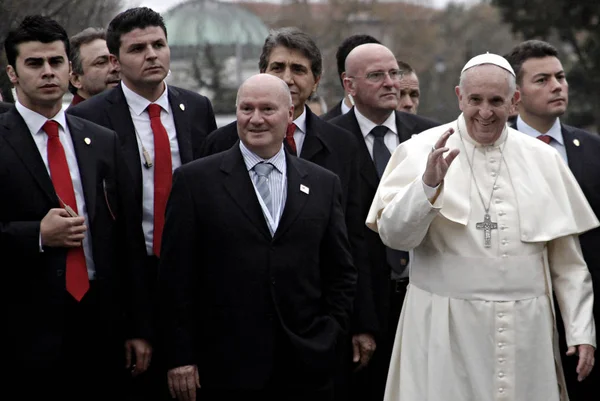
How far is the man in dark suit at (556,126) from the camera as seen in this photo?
7508 mm

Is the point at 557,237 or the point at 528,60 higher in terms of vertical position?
the point at 528,60

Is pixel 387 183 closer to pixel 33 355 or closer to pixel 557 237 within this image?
pixel 557 237

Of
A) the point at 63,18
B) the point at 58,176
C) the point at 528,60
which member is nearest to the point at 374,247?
the point at 528,60

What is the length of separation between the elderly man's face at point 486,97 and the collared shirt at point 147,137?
1733mm

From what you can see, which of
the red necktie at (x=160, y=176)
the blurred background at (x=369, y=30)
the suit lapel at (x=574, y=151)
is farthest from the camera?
the blurred background at (x=369, y=30)

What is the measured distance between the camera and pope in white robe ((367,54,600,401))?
6.13 m

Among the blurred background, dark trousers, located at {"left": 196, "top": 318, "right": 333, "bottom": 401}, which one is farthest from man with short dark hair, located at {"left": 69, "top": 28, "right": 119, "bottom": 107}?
dark trousers, located at {"left": 196, "top": 318, "right": 333, "bottom": 401}

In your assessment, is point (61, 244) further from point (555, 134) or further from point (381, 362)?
point (555, 134)

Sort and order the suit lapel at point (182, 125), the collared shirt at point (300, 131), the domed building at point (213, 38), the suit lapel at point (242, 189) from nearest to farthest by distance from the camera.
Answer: the suit lapel at point (242, 189) → the suit lapel at point (182, 125) → the collared shirt at point (300, 131) → the domed building at point (213, 38)

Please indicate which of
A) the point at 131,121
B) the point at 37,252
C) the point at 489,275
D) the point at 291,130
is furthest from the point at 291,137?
the point at 37,252

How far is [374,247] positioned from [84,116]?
6.21 ft

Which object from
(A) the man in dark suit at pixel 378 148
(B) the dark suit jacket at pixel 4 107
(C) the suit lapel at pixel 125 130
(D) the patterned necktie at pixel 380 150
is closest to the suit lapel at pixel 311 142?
(A) the man in dark suit at pixel 378 148

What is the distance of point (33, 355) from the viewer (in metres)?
5.92

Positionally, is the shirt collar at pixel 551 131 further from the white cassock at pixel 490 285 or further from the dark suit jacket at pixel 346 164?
the white cassock at pixel 490 285
